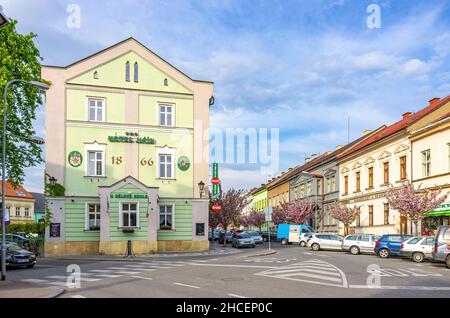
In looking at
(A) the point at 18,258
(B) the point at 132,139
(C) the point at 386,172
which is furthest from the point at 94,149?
(C) the point at 386,172

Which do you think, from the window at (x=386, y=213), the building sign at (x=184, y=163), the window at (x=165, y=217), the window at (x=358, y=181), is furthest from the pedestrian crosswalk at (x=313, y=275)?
the window at (x=358, y=181)

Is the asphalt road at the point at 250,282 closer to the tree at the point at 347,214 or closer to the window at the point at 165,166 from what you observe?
the window at the point at 165,166

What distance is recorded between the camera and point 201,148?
37.3 meters

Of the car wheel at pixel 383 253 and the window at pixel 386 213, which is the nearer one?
the car wheel at pixel 383 253

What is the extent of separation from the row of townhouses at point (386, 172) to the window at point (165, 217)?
59.4 ft

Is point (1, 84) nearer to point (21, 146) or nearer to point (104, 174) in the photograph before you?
point (21, 146)

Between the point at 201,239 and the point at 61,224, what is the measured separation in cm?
1009

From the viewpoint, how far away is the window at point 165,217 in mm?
35938

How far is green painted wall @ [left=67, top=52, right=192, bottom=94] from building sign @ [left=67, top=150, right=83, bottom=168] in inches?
199

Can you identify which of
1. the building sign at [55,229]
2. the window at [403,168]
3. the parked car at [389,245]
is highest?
the window at [403,168]

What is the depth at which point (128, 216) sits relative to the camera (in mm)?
33469

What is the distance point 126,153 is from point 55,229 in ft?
23.5

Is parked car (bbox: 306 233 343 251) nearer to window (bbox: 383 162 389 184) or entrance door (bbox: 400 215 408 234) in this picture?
entrance door (bbox: 400 215 408 234)
